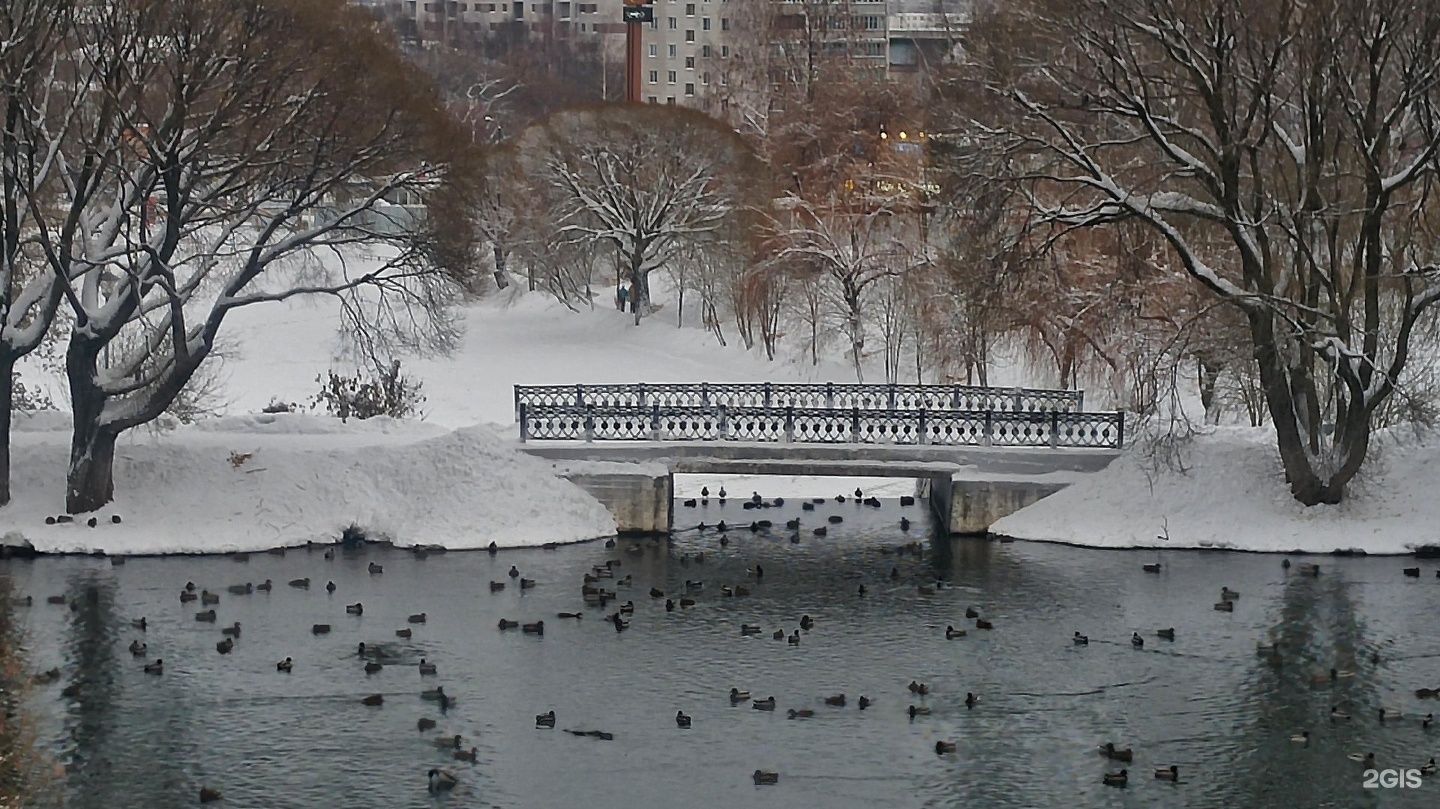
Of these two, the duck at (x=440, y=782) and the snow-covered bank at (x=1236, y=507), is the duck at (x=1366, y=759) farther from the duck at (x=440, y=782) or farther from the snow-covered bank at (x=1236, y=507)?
the snow-covered bank at (x=1236, y=507)

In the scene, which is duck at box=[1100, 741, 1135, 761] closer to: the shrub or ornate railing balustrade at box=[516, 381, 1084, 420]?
ornate railing balustrade at box=[516, 381, 1084, 420]

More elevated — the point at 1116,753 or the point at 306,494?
the point at 306,494

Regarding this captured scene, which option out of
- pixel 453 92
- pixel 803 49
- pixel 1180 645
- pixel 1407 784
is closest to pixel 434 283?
pixel 1180 645

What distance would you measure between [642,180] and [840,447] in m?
32.8

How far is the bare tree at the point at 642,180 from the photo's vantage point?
6638cm

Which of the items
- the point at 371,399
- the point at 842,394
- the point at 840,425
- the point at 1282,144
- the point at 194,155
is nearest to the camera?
the point at 194,155

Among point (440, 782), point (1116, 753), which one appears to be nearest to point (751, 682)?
point (1116, 753)

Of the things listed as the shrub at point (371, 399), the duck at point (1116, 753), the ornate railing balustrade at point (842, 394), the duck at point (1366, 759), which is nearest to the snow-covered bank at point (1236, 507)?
the ornate railing balustrade at point (842, 394)

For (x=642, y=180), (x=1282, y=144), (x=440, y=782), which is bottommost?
(x=440, y=782)

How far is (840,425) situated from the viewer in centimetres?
3644

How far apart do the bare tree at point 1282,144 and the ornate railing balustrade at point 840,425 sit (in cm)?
416

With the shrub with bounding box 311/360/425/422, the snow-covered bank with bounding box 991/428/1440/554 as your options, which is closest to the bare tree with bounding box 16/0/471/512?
the shrub with bounding box 311/360/425/422

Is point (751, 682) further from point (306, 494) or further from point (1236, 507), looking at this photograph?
point (1236, 507)

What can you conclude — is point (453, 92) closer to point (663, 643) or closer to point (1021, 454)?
point (1021, 454)
